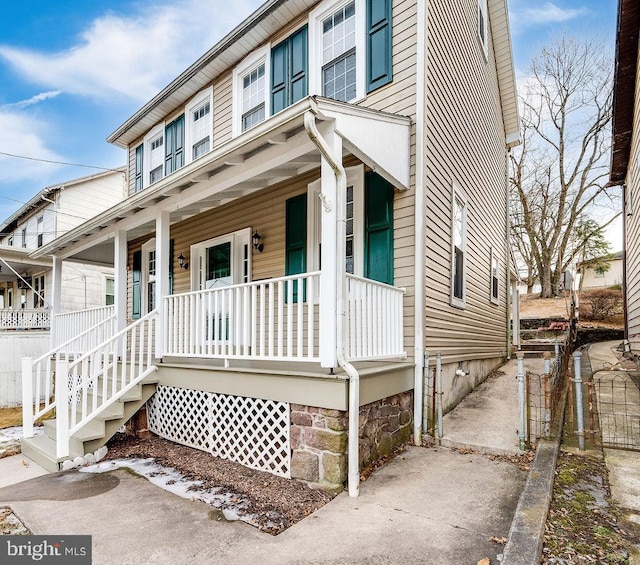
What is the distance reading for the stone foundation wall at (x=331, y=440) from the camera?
406 cm

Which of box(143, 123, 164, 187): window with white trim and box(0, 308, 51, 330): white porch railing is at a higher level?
box(143, 123, 164, 187): window with white trim

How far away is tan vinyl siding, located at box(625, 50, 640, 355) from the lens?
7.99 m

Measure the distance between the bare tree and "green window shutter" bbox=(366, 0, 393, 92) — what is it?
58.7ft

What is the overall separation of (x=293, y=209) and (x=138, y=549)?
4843 mm

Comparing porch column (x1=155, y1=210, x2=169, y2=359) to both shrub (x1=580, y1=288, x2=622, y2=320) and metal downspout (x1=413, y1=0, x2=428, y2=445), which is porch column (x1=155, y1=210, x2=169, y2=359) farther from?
shrub (x1=580, y1=288, x2=622, y2=320)

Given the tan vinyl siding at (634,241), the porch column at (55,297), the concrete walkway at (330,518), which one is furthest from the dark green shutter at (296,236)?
the tan vinyl siding at (634,241)

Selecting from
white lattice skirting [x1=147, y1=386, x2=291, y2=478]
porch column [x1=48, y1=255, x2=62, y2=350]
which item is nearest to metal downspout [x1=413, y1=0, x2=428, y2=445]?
white lattice skirting [x1=147, y1=386, x2=291, y2=478]

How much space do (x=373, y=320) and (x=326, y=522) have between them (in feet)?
6.94

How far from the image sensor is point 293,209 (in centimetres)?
674

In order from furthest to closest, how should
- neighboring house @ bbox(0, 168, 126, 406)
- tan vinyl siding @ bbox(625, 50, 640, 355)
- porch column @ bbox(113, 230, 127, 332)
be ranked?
neighboring house @ bbox(0, 168, 126, 406), tan vinyl siding @ bbox(625, 50, 640, 355), porch column @ bbox(113, 230, 127, 332)

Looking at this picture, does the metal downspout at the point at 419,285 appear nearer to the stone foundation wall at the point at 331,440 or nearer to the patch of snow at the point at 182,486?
the stone foundation wall at the point at 331,440

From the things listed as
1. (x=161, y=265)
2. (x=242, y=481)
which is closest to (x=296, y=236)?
(x=161, y=265)

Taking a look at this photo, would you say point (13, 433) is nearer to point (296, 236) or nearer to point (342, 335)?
point (296, 236)

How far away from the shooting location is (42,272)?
1722 centimetres
